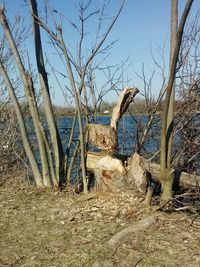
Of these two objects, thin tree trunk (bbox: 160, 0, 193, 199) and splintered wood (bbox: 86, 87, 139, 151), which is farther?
splintered wood (bbox: 86, 87, 139, 151)

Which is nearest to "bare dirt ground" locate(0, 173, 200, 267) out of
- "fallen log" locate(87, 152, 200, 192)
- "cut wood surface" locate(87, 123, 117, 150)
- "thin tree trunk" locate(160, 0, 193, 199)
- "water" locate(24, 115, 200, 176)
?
"fallen log" locate(87, 152, 200, 192)

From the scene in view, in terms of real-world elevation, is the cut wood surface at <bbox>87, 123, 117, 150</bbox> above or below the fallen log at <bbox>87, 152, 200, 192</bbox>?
above

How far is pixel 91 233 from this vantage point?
4398mm

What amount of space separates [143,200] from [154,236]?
3.23 feet

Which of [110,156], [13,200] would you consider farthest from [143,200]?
[13,200]

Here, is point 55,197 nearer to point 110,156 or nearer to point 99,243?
point 110,156

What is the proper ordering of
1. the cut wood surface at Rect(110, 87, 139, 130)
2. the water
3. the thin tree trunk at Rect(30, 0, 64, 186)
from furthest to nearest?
the water
the thin tree trunk at Rect(30, 0, 64, 186)
the cut wood surface at Rect(110, 87, 139, 130)

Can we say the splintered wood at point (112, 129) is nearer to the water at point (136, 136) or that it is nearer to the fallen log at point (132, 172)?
the fallen log at point (132, 172)

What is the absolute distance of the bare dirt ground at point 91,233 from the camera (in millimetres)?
3789

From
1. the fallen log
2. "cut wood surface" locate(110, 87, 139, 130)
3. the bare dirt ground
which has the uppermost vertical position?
"cut wood surface" locate(110, 87, 139, 130)

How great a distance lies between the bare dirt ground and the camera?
12.4ft

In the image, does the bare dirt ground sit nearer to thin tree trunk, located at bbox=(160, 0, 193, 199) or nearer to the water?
thin tree trunk, located at bbox=(160, 0, 193, 199)

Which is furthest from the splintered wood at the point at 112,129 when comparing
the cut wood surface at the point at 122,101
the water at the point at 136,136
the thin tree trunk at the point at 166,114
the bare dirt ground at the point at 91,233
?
the water at the point at 136,136

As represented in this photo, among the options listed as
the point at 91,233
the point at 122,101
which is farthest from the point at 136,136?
the point at 91,233
